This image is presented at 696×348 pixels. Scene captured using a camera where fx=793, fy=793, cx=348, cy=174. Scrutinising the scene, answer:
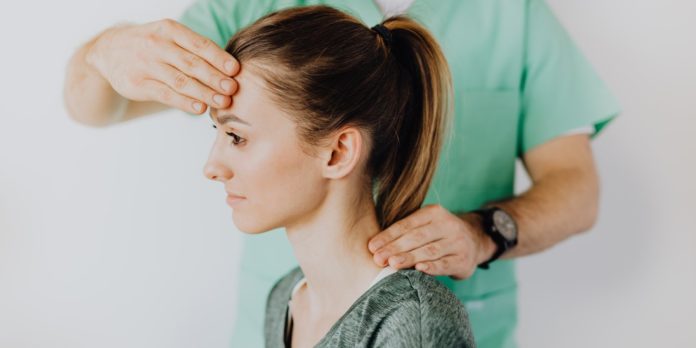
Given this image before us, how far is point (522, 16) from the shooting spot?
46.9 inches

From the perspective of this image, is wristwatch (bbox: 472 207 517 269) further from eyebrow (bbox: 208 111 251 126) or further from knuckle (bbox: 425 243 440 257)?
eyebrow (bbox: 208 111 251 126)

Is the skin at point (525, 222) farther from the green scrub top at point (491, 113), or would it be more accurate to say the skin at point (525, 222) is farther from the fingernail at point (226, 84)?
the fingernail at point (226, 84)

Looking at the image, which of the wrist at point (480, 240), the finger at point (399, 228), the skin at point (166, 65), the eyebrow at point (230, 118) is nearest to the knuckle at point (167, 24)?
the skin at point (166, 65)

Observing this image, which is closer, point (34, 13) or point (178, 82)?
point (178, 82)

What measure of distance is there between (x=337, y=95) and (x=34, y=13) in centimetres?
52

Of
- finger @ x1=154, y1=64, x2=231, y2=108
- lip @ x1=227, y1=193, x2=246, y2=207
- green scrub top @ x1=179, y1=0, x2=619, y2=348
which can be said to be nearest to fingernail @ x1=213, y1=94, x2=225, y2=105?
finger @ x1=154, y1=64, x2=231, y2=108

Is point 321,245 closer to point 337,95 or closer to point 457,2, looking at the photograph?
point 337,95

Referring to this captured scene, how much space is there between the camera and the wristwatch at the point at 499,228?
1046 millimetres

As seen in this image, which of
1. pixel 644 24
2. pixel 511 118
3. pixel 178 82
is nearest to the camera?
pixel 178 82

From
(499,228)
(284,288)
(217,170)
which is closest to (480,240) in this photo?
(499,228)

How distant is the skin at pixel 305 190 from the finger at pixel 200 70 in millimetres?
21

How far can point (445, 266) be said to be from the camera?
921 mm

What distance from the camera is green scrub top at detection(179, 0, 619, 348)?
1155 mm

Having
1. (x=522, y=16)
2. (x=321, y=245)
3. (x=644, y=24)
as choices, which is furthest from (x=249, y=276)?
(x=644, y=24)
